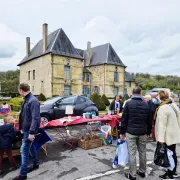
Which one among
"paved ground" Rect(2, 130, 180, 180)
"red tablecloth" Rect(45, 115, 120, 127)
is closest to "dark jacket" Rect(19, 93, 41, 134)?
"paved ground" Rect(2, 130, 180, 180)

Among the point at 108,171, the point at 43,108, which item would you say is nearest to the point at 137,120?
the point at 108,171

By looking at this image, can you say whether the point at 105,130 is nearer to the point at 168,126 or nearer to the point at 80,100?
the point at 168,126

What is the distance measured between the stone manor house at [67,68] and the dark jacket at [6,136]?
1894 cm

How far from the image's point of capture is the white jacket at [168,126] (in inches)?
121

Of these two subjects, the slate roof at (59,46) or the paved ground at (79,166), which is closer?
the paved ground at (79,166)

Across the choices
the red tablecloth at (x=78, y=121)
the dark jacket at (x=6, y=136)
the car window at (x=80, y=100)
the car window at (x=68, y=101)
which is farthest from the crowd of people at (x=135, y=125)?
the car window at (x=80, y=100)

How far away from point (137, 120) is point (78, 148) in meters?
2.58

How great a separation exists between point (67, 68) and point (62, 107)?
16.3 meters

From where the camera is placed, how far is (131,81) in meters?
37.2

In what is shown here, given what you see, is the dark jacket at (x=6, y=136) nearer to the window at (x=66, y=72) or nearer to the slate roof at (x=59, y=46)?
the slate roof at (x=59, y=46)

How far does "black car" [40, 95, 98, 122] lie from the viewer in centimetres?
795

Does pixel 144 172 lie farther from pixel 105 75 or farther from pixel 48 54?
pixel 105 75

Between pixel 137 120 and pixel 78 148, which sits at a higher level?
pixel 137 120

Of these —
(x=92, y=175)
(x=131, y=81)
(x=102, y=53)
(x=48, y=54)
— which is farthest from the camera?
(x=131, y=81)
